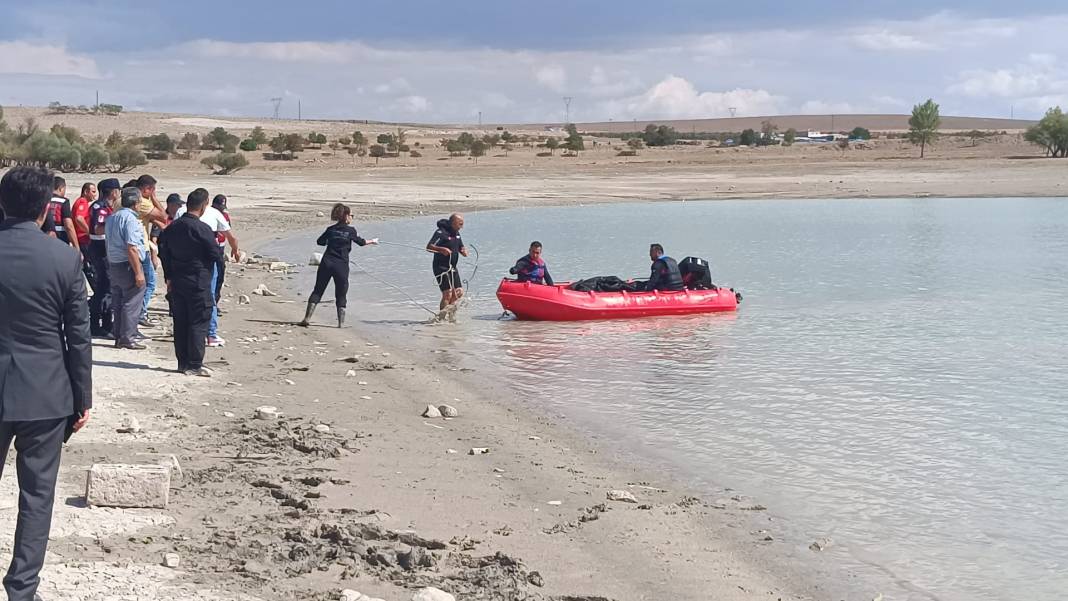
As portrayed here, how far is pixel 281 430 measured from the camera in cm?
840

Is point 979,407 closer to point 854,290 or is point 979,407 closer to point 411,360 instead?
point 411,360

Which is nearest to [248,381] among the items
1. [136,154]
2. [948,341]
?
[948,341]

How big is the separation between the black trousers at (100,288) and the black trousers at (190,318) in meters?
1.46

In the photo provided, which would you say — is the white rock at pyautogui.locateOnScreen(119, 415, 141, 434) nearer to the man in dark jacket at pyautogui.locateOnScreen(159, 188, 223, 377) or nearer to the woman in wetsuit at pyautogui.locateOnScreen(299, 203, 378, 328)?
the man in dark jacket at pyautogui.locateOnScreen(159, 188, 223, 377)

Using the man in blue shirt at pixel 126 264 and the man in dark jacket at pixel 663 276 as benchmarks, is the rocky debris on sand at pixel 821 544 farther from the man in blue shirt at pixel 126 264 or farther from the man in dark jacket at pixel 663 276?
the man in dark jacket at pixel 663 276

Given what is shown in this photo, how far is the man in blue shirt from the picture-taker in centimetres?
1025

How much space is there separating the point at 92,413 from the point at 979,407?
26.0ft

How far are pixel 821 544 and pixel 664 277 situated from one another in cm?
1005

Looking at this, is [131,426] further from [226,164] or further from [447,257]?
[226,164]

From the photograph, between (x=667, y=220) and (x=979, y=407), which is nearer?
(x=979, y=407)

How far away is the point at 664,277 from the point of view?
16797 millimetres

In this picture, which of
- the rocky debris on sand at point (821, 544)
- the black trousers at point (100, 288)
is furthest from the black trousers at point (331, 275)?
the rocky debris on sand at point (821, 544)

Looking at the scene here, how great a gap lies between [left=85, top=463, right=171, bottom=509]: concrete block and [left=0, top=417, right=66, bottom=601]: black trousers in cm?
142

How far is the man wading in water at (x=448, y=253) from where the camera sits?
586 inches
